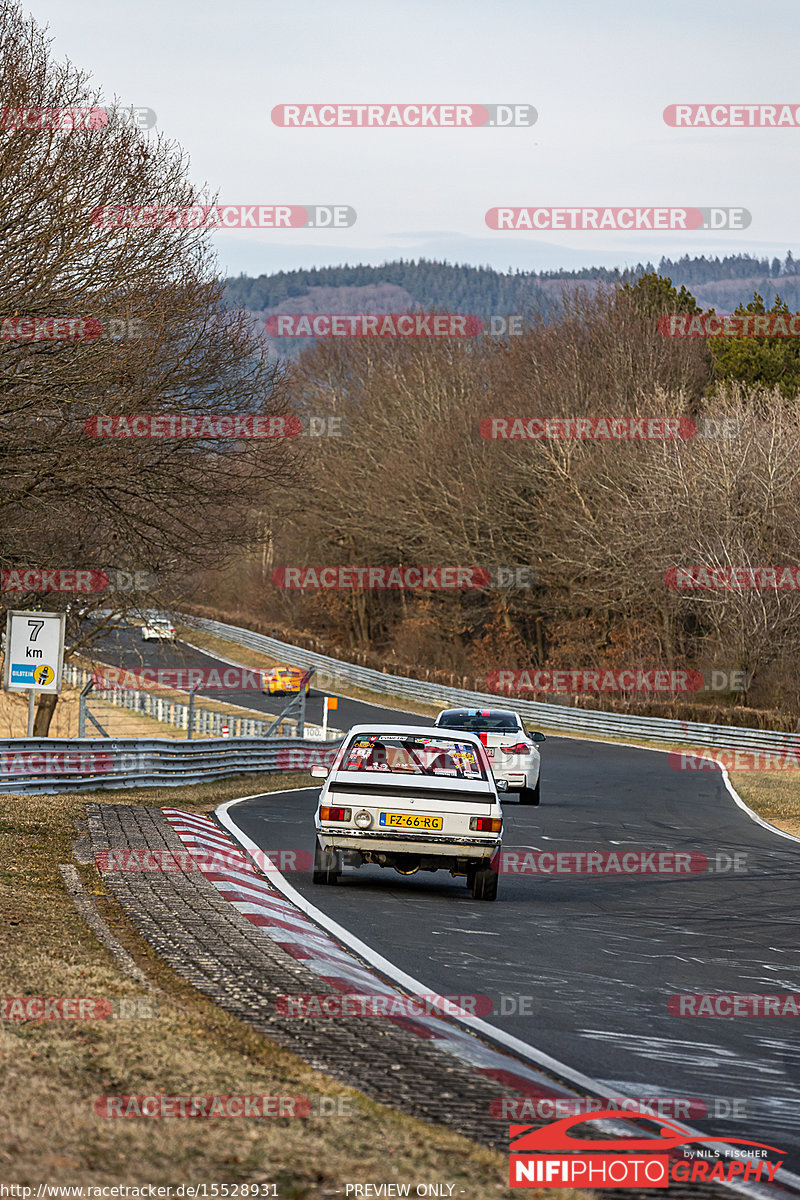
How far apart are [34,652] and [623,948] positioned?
41.2ft

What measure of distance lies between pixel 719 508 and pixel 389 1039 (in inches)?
1934

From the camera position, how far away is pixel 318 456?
241ft

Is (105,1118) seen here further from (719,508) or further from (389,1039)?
(719,508)

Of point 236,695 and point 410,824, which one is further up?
point 410,824

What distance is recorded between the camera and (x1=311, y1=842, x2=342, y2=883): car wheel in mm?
12898

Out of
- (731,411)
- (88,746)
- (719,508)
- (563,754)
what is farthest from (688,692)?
(88,746)
